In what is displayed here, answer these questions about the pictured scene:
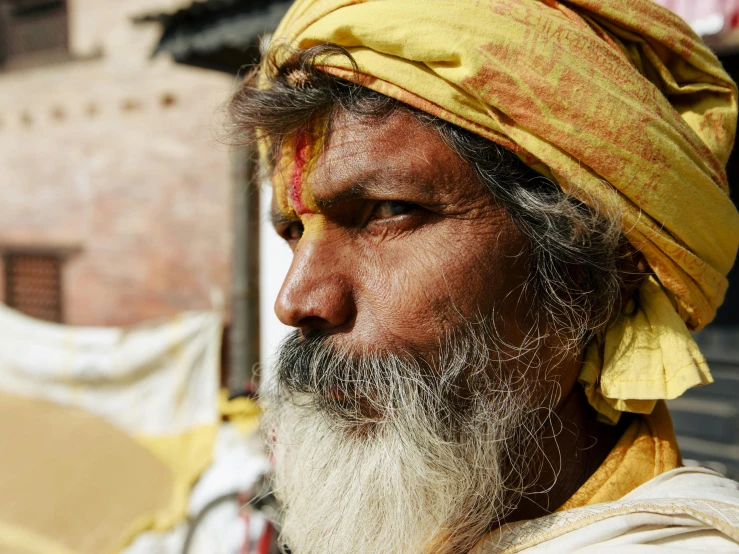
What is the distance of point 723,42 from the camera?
323cm

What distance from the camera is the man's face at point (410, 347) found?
1.20 meters

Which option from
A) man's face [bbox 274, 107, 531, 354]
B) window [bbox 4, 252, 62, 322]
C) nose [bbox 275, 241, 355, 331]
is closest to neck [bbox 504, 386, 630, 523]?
man's face [bbox 274, 107, 531, 354]

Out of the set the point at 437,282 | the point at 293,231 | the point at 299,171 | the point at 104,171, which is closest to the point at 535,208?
the point at 437,282

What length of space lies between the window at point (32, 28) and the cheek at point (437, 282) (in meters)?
7.52

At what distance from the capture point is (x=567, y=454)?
4.38 feet

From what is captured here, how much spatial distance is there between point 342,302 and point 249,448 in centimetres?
315

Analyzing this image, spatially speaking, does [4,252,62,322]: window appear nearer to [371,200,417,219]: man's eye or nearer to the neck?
[371,200,417,219]: man's eye

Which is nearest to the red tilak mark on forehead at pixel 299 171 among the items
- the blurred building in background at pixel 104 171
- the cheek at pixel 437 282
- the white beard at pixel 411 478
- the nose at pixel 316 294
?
the nose at pixel 316 294

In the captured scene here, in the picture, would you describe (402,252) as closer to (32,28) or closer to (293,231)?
(293,231)

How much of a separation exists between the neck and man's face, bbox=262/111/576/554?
0.13 ft

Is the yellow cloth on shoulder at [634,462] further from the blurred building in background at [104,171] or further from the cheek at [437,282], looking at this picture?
the blurred building in background at [104,171]

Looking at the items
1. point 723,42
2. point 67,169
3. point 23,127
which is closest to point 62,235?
point 67,169

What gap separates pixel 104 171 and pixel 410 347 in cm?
672

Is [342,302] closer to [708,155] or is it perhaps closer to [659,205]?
[659,205]
